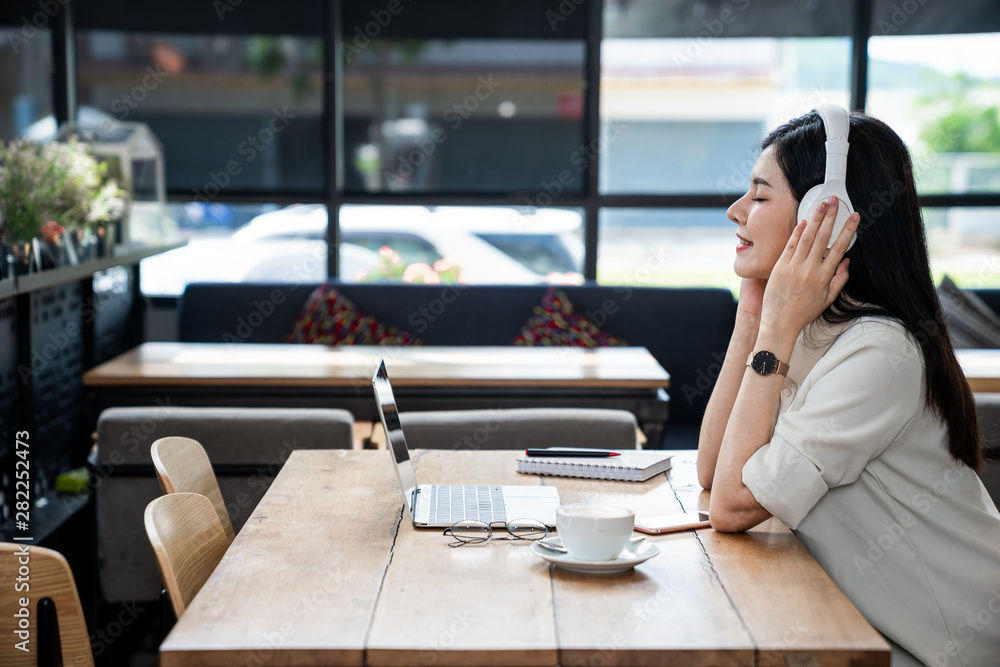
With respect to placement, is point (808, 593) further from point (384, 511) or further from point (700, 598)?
point (384, 511)

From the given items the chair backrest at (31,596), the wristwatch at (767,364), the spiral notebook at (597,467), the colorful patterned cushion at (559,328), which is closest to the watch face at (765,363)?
the wristwatch at (767,364)

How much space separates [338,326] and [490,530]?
110 inches

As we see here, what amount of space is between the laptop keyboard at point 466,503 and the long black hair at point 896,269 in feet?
2.00

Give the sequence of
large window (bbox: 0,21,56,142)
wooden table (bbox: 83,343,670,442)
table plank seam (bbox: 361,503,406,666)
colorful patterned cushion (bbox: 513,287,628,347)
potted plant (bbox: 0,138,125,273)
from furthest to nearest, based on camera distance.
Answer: large window (bbox: 0,21,56,142)
colorful patterned cushion (bbox: 513,287,628,347)
wooden table (bbox: 83,343,670,442)
potted plant (bbox: 0,138,125,273)
table plank seam (bbox: 361,503,406,666)

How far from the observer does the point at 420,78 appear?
4.75 meters

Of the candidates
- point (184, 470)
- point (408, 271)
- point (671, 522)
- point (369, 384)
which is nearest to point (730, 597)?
point (671, 522)

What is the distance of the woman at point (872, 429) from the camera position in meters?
1.35

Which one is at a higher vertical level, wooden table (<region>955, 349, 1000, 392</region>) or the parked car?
the parked car

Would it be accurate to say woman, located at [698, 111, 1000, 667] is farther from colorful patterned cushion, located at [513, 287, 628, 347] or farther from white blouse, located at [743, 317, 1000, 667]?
colorful patterned cushion, located at [513, 287, 628, 347]

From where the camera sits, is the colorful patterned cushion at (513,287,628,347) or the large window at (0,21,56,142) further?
the large window at (0,21,56,142)

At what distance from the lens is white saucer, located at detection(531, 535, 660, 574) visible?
1231mm

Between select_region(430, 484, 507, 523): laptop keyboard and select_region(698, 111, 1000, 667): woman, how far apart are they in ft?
1.14

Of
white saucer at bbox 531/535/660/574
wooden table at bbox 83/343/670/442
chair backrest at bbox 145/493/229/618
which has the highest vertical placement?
white saucer at bbox 531/535/660/574

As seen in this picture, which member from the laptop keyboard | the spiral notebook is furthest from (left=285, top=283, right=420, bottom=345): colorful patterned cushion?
the laptop keyboard
